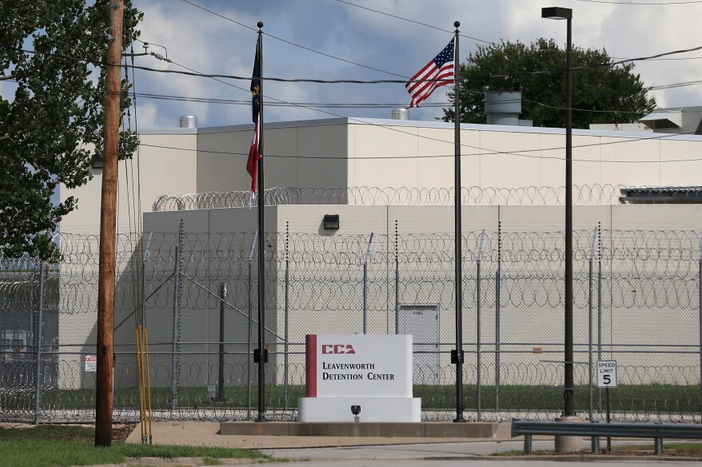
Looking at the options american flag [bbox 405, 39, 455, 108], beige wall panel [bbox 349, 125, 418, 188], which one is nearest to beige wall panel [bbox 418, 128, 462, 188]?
beige wall panel [bbox 349, 125, 418, 188]

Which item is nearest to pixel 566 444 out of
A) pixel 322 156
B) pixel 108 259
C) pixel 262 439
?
pixel 262 439

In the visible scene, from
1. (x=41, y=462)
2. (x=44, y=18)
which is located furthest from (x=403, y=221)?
(x=41, y=462)

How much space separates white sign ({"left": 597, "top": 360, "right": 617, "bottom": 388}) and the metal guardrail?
1.51 m

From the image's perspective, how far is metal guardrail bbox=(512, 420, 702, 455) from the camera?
17656 millimetres

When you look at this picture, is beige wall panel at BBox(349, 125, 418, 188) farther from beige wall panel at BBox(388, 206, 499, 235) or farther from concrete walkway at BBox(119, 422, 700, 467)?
concrete walkway at BBox(119, 422, 700, 467)

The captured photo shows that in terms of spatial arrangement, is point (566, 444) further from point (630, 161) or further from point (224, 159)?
point (224, 159)

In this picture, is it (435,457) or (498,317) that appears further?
(498,317)

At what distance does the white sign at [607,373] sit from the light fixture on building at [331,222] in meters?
12.0

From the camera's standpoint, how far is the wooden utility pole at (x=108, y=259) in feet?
60.8

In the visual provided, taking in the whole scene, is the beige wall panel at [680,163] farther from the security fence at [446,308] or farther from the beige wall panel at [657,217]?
the security fence at [446,308]

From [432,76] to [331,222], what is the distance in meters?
7.81

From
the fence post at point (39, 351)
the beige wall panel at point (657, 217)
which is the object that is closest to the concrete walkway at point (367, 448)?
the fence post at point (39, 351)

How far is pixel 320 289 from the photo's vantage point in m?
29.8

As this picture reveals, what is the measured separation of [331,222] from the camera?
101ft
